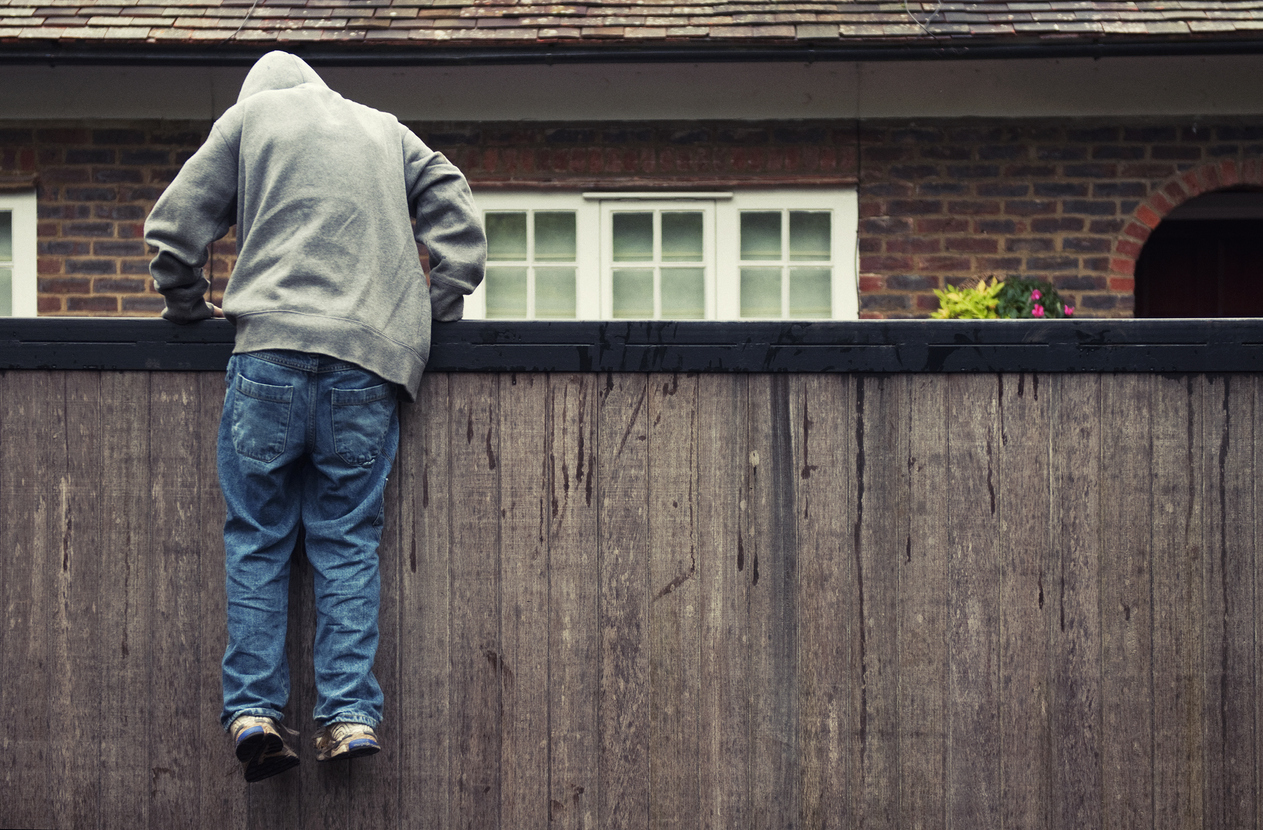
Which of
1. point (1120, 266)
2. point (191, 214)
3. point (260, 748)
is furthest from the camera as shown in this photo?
point (1120, 266)

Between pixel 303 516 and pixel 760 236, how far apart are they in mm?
3351

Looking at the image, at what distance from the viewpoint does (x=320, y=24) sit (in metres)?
4.69

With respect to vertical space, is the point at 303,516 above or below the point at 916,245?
below

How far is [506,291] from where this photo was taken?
16.9 ft

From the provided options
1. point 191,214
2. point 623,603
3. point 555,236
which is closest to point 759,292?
point 555,236

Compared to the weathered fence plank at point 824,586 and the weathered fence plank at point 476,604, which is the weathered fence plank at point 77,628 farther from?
the weathered fence plank at point 824,586

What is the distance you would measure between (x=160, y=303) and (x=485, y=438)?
133 inches

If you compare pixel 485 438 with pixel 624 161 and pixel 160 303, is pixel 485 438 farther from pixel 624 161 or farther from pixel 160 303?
pixel 160 303

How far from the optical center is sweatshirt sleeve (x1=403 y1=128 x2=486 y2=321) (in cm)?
235

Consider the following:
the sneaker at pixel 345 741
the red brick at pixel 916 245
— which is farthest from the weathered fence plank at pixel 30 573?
the red brick at pixel 916 245

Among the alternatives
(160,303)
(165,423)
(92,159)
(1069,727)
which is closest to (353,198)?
(165,423)

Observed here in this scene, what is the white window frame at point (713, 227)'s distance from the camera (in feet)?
16.4

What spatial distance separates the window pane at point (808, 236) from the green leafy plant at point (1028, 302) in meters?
0.90

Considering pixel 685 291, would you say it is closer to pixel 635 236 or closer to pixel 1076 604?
pixel 635 236
